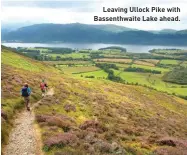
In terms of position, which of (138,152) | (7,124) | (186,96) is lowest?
(186,96)

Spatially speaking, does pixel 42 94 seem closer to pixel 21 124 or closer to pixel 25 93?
pixel 25 93

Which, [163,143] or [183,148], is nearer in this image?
[183,148]

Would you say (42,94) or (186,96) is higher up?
(42,94)

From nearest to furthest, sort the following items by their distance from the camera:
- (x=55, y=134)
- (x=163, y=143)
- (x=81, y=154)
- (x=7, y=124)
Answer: (x=81, y=154)
(x=55, y=134)
(x=7, y=124)
(x=163, y=143)

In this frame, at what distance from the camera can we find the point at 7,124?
2695 centimetres

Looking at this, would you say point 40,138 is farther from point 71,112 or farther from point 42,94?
point 42,94

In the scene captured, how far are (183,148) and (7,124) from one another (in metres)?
15.0

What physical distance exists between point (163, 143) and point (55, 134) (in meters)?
10.7

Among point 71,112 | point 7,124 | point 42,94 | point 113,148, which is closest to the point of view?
point 113,148

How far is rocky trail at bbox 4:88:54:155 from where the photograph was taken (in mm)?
21391

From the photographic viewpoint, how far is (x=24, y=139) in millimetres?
24000

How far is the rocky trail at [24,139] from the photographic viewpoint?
21.4 m

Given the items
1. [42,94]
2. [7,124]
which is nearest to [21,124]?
[7,124]

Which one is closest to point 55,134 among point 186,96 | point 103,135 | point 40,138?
point 40,138
